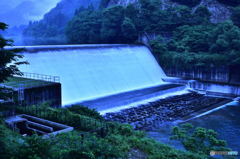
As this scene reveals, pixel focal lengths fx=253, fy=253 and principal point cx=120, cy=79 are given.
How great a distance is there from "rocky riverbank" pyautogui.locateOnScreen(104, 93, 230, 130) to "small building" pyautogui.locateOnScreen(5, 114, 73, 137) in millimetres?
4989

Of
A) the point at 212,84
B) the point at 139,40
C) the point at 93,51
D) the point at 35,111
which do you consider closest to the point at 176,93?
the point at 212,84

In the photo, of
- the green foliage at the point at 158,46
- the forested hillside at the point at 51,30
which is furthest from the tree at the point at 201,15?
the forested hillside at the point at 51,30

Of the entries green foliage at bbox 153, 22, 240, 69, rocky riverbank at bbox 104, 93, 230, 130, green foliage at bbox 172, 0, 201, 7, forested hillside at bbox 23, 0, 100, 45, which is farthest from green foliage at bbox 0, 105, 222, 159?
forested hillside at bbox 23, 0, 100, 45

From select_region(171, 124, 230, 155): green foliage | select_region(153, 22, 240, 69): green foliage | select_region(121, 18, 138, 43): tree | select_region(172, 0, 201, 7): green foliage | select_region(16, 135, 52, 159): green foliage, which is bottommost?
select_region(171, 124, 230, 155): green foliage

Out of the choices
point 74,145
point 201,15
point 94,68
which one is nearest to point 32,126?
point 74,145

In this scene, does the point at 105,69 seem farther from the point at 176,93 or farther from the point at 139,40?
the point at 139,40

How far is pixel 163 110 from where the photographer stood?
16.7 meters

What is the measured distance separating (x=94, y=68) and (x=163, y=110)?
7.25 meters

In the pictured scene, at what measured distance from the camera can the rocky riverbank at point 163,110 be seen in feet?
47.4

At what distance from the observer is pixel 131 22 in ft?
105

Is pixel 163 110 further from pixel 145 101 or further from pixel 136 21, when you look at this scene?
pixel 136 21

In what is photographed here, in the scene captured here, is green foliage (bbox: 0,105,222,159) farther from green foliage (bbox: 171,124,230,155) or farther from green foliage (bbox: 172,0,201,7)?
green foliage (bbox: 172,0,201,7)

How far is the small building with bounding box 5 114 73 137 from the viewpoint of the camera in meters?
9.41

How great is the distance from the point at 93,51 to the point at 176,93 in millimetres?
8083
